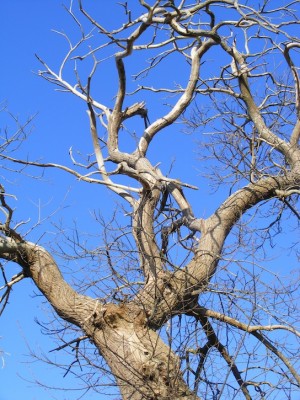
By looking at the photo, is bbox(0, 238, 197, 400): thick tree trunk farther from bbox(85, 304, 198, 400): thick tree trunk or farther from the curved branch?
the curved branch

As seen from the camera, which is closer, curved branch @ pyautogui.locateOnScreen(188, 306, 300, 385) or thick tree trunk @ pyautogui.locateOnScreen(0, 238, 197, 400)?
thick tree trunk @ pyautogui.locateOnScreen(0, 238, 197, 400)

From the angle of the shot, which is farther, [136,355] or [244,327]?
[244,327]

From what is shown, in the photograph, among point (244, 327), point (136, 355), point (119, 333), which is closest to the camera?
point (136, 355)

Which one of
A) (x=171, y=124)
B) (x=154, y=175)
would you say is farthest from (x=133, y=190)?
(x=171, y=124)

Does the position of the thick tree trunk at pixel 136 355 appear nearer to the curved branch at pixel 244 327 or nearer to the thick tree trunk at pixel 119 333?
the thick tree trunk at pixel 119 333

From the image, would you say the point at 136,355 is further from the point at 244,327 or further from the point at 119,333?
the point at 244,327

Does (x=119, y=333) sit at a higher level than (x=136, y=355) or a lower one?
higher

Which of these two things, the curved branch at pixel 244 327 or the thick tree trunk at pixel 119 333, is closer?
the thick tree trunk at pixel 119 333

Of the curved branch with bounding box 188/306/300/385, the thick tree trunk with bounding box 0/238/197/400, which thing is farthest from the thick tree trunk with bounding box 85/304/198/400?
the curved branch with bounding box 188/306/300/385

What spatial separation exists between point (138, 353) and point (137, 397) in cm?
42

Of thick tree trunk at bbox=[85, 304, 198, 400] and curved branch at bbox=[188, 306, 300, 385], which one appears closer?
thick tree trunk at bbox=[85, 304, 198, 400]

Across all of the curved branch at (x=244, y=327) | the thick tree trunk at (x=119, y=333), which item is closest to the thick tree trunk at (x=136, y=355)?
the thick tree trunk at (x=119, y=333)

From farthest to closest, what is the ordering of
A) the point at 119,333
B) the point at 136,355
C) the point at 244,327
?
the point at 244,327
the point at 119,333
the point at 136,355

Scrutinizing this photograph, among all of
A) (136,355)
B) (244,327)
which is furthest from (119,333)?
(244,327)
